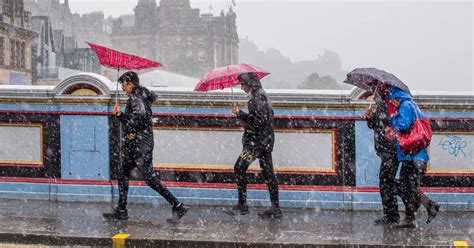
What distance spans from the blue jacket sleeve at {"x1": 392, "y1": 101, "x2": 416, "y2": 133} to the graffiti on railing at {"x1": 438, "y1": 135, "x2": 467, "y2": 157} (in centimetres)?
181

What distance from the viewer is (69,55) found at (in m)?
68.1

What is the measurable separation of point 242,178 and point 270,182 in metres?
0.34

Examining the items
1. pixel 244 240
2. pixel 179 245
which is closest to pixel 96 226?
pixel 179 245

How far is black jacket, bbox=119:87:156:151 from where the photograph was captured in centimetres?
715

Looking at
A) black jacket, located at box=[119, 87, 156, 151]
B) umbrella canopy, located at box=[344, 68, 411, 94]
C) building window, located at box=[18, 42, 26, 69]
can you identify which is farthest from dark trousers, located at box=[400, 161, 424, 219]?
building window, located at box=[18, 42, 26, 69]

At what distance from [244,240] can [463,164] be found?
11.5 feet

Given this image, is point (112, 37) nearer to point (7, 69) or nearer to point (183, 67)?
point (183, 67)

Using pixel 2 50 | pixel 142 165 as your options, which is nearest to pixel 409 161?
pixel 142 165

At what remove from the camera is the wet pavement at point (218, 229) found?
6.33 meters

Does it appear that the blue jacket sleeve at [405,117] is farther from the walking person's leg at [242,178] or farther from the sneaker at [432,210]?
the walking person's leg at [242,178]

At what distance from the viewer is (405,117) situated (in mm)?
6652

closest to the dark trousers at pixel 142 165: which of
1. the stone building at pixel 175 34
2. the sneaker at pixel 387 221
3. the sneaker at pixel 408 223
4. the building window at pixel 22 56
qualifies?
the sneaker at pixel 387 221

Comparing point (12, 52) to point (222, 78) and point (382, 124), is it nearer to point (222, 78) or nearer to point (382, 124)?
point (222, 78)

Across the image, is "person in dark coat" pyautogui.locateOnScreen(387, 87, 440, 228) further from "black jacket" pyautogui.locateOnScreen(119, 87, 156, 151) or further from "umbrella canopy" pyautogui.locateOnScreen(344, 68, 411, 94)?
"black jacket" pyautogui.locateOnScreen(119, 87, 156, 151)
